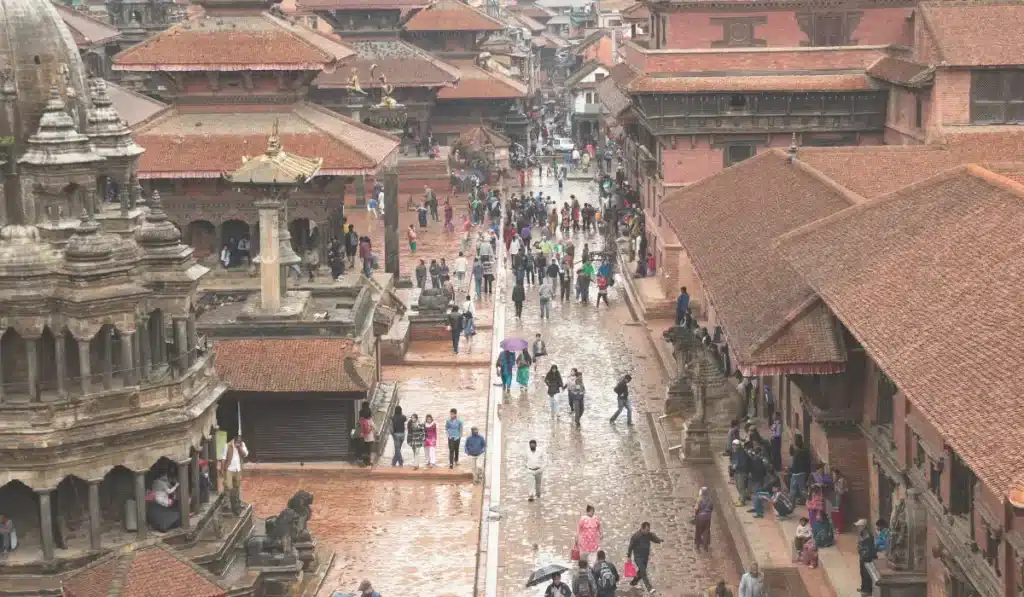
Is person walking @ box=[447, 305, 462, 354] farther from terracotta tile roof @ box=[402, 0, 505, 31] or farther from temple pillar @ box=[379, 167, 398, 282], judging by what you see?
terracotta tile roof @ box=[402, 0, 505, 31]

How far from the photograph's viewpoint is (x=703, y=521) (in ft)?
99.2

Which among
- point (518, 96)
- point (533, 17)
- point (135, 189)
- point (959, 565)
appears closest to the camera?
point (959, 565)

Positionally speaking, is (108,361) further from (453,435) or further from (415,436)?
(415,436)

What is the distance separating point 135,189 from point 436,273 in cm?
2389

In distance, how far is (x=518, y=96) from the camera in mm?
85000

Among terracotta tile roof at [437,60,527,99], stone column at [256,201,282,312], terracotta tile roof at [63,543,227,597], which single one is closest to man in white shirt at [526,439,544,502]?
stone column at [256,201,282,312]

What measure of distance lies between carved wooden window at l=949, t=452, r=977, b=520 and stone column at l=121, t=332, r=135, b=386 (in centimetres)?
1224

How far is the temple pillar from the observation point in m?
51.1

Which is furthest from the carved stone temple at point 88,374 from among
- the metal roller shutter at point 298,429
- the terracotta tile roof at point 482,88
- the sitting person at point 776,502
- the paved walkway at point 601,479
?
the terracotta tile roof at point 482,88

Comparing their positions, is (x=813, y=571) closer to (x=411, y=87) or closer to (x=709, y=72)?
(x=709, y=72)

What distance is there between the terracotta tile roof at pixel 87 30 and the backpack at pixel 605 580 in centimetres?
4484

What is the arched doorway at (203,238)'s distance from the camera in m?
46.4

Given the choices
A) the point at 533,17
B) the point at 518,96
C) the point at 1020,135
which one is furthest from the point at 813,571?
the point at 533,17

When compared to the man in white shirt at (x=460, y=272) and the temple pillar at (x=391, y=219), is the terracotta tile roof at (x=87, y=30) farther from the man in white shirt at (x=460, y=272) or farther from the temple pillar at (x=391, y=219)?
the man in white shirt at (x=460, y=272)
